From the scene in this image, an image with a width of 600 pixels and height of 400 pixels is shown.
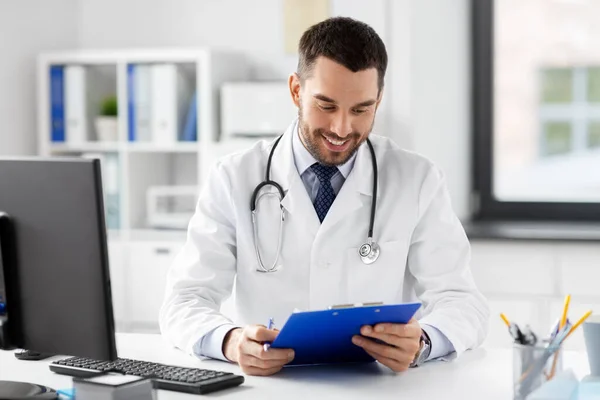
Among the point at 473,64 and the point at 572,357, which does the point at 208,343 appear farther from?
the point at 473,64

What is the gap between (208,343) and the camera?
181cm

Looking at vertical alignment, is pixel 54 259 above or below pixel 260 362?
above

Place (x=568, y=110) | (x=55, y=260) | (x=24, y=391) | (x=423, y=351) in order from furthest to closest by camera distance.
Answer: (x=568, y=110), (x=423, y=351), (x=24, y=391), (x=55, y=260)

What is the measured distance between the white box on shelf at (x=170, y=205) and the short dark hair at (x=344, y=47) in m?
1.68

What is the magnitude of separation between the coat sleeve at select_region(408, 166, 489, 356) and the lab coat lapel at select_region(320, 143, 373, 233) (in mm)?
123

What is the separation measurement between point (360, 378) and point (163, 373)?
344 mm

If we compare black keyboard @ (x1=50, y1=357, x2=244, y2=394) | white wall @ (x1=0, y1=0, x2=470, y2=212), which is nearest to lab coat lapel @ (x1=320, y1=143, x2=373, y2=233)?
black keyboard @ (x1=50, y1=357, x2=244, y2=394)

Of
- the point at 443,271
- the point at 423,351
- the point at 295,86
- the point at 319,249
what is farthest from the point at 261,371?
the point at 295,86

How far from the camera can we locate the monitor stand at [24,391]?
1502mm

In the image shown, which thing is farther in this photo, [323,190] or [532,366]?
[323,190]

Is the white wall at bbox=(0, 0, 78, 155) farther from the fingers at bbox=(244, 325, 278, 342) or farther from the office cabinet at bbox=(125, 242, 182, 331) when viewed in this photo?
the fingers at bbox=(244, 325, 278, 342)

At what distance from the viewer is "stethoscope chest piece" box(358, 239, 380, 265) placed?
79.7 inches

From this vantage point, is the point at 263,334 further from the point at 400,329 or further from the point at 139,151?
the point at 139,151

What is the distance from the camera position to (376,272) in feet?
6.67
